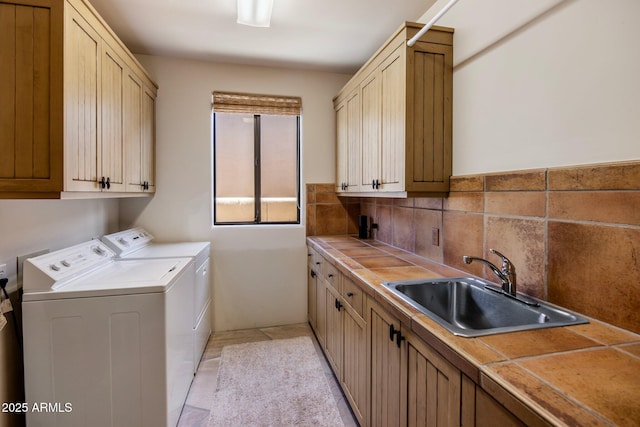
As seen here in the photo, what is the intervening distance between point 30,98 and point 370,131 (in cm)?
194

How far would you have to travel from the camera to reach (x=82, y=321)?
150 cm

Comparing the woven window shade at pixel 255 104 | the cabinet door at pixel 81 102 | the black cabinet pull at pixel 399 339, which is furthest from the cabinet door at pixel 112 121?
the black cabinet pull at pixel 399 339

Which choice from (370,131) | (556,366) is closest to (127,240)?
(370,131)

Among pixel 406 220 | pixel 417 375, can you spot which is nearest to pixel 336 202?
pixel 406 220

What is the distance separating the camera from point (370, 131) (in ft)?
7.73

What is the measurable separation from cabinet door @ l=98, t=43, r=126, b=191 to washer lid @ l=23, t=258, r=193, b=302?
0.50 m

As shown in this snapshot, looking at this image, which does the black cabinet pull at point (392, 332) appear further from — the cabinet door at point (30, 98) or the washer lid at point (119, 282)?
the cabinet door at point (30, 98)

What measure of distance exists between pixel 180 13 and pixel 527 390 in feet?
8.91

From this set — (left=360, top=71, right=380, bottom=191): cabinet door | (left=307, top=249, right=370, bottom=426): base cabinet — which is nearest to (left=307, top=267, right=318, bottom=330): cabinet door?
(left=307, top=249, right=370, bottom=426): base cabinet

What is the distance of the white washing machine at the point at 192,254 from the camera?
7.50ft

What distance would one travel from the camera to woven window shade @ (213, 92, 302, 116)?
2980 millimetres

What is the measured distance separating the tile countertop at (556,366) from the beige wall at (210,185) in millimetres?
2016

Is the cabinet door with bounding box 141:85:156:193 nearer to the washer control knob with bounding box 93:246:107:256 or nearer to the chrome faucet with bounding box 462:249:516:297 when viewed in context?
the washer control knob with bounding box 93:246:107:256

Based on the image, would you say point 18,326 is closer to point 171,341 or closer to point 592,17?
point 171,341
